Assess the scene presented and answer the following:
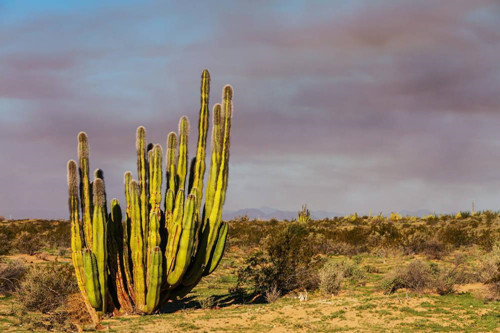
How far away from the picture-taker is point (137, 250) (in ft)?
46.8

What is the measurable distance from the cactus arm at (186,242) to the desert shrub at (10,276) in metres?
6.08

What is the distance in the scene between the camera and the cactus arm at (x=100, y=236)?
13617 mm

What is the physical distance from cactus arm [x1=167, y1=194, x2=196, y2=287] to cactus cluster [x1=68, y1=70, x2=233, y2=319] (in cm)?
3

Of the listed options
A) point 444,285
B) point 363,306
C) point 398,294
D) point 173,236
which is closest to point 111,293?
point 173,236

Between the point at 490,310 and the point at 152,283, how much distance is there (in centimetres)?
931

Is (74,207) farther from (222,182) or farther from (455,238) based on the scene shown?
(455,238)

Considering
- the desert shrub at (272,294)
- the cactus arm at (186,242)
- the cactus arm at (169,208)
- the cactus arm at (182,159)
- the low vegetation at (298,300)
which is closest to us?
the low vegetation at (298,300)

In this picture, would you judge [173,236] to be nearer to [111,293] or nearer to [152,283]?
[152,283]

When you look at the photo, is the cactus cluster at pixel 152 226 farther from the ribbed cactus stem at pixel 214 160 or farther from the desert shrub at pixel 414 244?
the desert shrub at pixel 414 244

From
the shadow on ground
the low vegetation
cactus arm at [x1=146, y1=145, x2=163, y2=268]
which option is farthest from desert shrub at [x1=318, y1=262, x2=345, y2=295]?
cactus arm at [x1=146, y1=145, x2=163, y2=268]

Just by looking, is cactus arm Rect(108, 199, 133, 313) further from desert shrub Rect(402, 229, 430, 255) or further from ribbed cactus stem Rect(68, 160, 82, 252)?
desert shrub Rect(402, 229, 430, 255)

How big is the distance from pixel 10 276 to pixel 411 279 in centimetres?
1375

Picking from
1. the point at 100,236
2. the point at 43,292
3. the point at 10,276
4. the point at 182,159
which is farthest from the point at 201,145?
the point at 10,276

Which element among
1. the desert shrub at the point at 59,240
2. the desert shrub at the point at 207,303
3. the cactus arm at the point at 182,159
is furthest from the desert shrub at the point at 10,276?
the desert shrub at the point at 59,240
